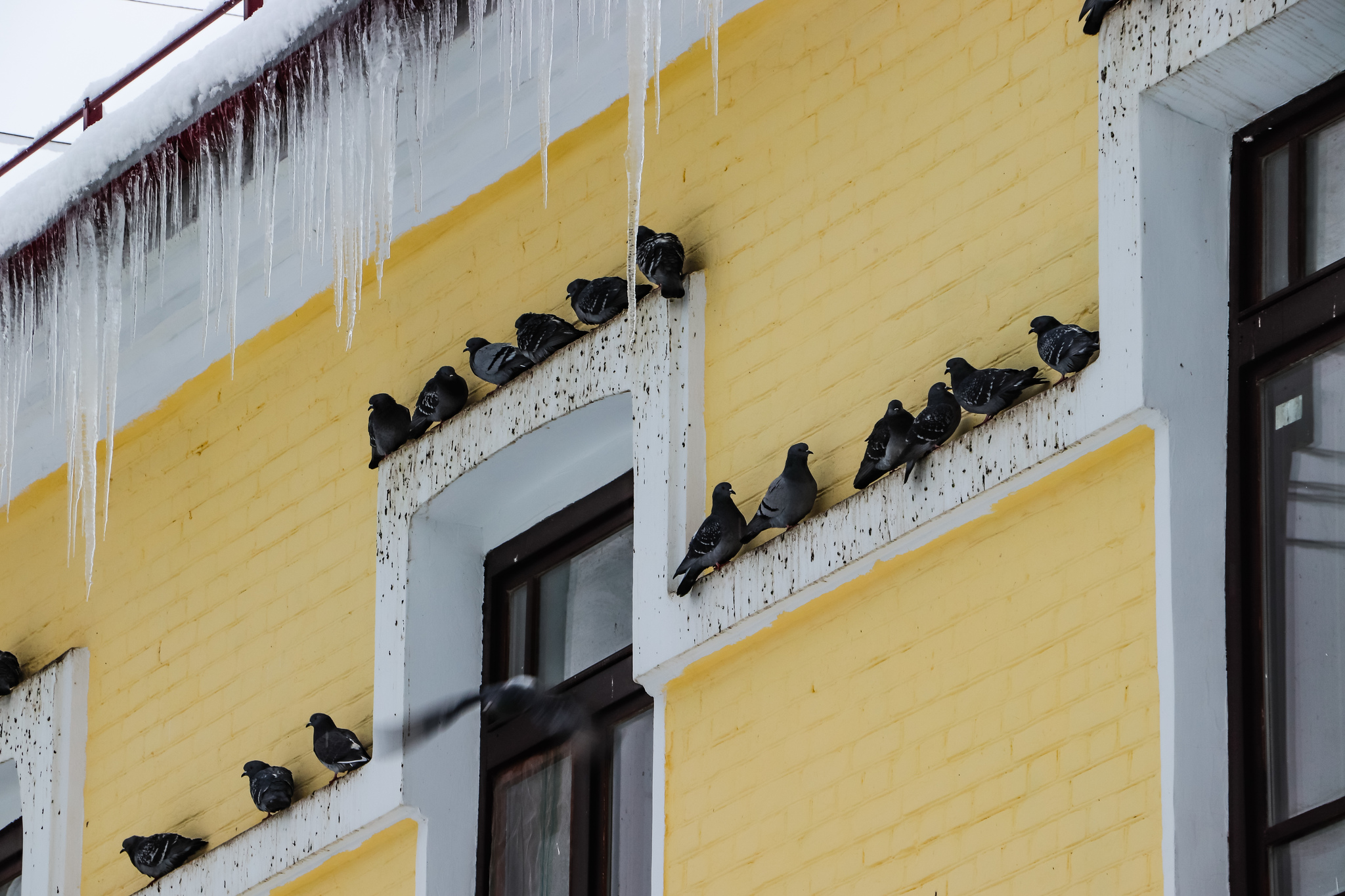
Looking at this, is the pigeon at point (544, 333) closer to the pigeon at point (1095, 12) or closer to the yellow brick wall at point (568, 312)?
the yellow brick wall at point (568, 312)

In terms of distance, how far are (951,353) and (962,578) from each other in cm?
54

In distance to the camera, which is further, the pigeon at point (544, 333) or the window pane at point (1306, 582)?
the pigeon at point (544, 333)

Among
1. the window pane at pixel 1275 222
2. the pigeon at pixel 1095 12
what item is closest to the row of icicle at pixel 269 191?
the pigeon at pixel 1095 12

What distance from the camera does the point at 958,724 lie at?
223 inches

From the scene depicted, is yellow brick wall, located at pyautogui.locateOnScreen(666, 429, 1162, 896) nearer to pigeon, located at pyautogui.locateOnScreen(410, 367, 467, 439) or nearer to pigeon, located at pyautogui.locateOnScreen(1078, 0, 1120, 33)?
pigeon, located at pyautogui.locateOnScreen(1078, 0, 1120, 33)

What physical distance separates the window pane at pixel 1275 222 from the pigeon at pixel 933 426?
71 cm

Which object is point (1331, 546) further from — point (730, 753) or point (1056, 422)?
point (730, 753)

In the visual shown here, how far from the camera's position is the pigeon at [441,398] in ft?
24.0

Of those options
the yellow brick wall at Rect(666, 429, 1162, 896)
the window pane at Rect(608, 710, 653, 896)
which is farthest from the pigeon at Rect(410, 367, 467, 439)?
the yellow brick wall at Rect(666, 429, 1162, 896)

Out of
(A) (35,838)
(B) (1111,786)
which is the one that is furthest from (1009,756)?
(A) (35,838)

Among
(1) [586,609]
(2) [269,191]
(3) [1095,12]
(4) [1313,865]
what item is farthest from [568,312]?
(4) [1313,865]

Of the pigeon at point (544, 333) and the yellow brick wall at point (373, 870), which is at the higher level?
the pigeon at point (544, 333)

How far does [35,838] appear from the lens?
27.0 ft

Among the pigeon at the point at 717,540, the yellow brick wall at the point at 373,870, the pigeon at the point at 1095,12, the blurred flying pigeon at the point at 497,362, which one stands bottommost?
the yellow brick wall at the point at 373,870
